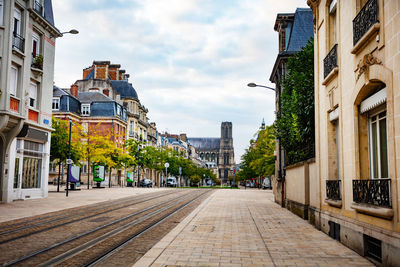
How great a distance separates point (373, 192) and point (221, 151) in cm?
17853

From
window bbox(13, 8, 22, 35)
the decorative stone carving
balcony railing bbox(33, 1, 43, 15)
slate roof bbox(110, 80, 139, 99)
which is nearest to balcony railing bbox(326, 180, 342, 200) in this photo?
the decorative stone carving

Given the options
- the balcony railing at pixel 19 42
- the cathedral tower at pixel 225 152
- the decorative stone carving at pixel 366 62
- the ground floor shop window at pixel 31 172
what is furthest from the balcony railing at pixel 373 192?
the cathedral tower at pixel 225 152

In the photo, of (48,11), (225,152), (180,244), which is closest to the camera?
(180,244)

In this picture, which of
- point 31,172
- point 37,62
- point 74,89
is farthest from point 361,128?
point 74,89

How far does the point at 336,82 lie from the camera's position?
9.91 m

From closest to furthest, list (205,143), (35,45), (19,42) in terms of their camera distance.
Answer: (19,42) → (35,45) → (205,143)

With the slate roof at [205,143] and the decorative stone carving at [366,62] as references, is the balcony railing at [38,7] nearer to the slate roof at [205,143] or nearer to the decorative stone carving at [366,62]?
the decorative stone carving at [366,62]

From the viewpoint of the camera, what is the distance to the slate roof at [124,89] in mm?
69250

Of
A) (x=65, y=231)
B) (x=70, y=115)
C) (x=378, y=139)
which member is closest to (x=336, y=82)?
(x=378, y=139)

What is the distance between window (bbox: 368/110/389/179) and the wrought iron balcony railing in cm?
268

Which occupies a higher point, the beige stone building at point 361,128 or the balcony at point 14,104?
the balcony at point 14,104

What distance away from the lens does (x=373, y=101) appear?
7.29 meters

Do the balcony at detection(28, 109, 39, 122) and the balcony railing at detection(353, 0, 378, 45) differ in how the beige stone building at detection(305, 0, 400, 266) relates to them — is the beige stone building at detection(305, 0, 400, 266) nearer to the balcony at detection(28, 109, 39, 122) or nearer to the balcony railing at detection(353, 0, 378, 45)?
the balcony railing at detection(353, 0, 378, 45)

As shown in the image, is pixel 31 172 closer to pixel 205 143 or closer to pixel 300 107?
pixel 300 107
